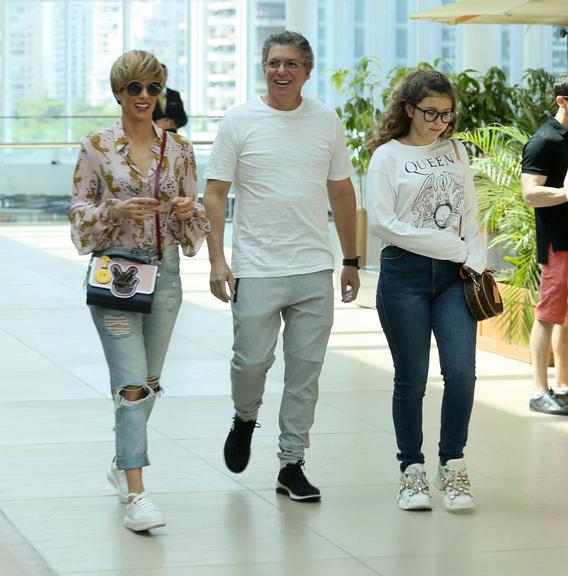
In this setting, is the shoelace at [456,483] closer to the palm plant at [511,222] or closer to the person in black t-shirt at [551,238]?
the person in black t-shirt at [551,238]

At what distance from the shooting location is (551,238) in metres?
7.32

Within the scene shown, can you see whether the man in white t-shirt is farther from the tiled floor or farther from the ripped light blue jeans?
the tiled floor

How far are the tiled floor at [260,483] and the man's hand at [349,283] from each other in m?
0.78

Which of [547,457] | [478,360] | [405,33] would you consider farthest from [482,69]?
[547,457]

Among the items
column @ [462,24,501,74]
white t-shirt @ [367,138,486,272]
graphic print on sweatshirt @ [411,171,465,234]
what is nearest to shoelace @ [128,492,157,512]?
white t-shirt @ [367,138,486,272]

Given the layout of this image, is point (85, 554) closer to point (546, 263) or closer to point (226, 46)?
point (546, 263)

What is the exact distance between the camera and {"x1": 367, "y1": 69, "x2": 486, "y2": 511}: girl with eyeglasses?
5.23 meters

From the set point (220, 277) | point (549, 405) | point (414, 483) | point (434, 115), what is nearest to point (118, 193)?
point (220, 277)

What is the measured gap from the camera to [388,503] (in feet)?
18.0

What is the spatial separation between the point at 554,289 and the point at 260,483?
2.29 metres

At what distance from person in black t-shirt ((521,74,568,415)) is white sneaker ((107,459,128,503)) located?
2.77m

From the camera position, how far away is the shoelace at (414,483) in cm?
536

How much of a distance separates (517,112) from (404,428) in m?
7.55

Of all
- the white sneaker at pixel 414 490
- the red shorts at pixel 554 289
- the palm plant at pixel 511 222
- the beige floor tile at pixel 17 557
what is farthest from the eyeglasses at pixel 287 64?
the palm plant at pixel 511 222
